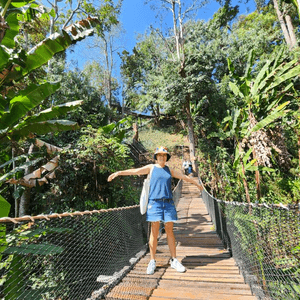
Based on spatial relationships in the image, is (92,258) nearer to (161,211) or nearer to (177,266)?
(177,266)

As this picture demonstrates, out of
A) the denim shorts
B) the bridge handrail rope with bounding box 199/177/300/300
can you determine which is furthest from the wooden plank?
the denim shorts

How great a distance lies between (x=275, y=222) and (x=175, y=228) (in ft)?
8.98

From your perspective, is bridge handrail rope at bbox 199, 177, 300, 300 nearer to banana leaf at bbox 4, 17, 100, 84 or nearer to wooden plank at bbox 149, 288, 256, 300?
wooden plank at bbox 149, 288, 256, 300

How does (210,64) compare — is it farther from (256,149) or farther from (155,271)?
(155,271)

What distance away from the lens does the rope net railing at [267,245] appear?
1.34 meters

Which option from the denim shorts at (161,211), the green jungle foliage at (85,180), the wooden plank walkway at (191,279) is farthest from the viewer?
the green jungle foliage at (85,180)

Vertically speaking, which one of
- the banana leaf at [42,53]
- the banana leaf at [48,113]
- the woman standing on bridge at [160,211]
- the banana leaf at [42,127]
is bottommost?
the woman standing on bridge at [160,211]

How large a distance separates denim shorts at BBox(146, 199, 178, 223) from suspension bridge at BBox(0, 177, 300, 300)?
437 millimetres

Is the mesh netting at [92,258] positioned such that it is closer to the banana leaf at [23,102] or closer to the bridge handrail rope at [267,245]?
the bridge handrail rope at [267,245]

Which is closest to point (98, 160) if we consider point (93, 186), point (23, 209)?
point (93, 186)

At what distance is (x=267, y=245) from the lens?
1814 millimetres

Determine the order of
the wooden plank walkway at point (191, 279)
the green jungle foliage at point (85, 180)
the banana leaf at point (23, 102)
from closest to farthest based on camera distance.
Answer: the wooden plank walkway at point (191, 279), the banana leaf at point (23, 102), the green jungle foliage at point (85, 180)

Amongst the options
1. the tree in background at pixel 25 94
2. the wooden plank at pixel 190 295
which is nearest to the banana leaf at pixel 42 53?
the tree in background at pixel 25 94

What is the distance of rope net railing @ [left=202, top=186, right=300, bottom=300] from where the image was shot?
Answer: 1.34 m
